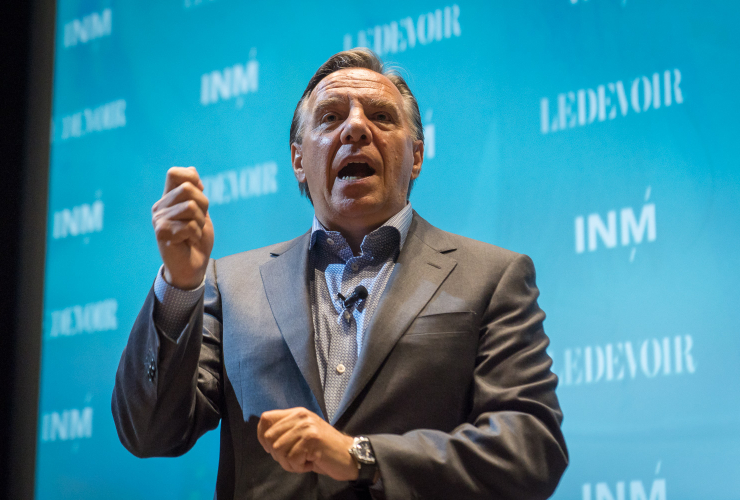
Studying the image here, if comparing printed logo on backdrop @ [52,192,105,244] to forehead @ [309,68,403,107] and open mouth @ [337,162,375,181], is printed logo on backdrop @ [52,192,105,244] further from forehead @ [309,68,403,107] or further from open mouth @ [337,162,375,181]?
open mouth @ [337,162,375,181]

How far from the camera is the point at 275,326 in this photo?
1.79m

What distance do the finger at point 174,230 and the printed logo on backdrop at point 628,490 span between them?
148cm

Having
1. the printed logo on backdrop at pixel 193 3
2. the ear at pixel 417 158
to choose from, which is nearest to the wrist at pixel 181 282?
the ear at pixel 417 158

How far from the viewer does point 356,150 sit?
6.74 feet

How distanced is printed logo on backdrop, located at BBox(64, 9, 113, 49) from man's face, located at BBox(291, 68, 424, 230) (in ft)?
5.69

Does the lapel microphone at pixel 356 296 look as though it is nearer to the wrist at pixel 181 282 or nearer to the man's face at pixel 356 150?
the man's face at pixel 356 150

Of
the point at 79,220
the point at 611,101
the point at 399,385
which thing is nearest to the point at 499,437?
the point at 399,385

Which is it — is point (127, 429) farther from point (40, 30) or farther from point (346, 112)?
point (40, 30)

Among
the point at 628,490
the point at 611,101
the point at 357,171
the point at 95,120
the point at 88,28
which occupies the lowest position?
the point at 628,490

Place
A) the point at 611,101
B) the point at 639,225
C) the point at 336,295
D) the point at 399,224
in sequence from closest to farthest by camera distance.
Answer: the point at 336,295
the point at 399,224
the point at 639,225
the point at 611,101

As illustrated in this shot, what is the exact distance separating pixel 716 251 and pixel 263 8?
2.01 metres

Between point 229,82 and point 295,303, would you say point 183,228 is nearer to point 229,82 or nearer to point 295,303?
point 295,303

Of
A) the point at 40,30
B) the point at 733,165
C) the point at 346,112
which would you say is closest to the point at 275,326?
the point at 346,112

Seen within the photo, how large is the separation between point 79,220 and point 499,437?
240 cm
